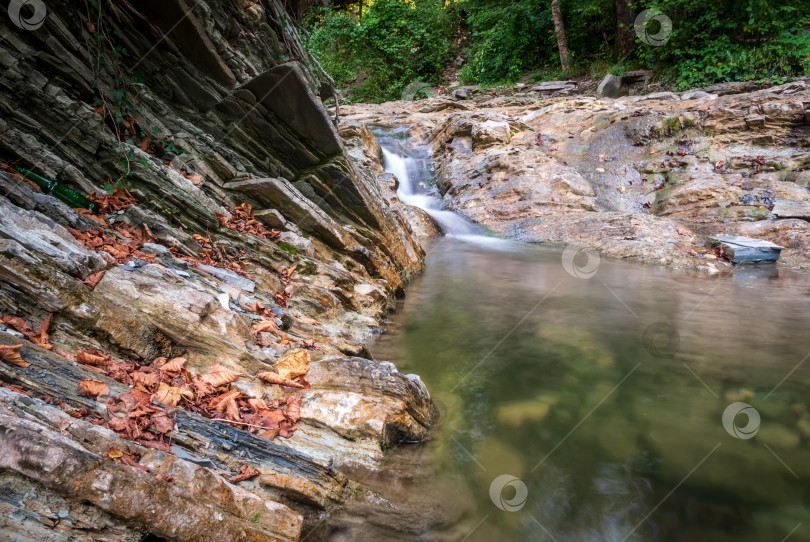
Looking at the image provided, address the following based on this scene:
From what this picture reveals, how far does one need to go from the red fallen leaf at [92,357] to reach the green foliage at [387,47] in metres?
25.4

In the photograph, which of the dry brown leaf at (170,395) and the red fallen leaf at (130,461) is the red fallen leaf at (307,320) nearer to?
the dry brown leaf at (170,395)

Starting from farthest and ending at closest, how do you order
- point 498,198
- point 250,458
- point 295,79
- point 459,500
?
1. point 498,198
2. point 295,79
3. point 459,500
4. point 250,458

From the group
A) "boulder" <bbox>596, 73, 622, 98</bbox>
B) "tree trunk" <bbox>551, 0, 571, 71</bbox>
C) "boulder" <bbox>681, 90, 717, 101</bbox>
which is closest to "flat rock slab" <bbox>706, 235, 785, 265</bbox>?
"boulder" <bbox>681, 90, 717, 101</bbox>

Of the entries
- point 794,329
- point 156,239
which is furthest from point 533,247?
point 156,239

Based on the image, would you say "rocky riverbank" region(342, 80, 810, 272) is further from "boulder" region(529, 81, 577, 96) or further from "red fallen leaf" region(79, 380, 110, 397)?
"red fallen leaf" region(79, 380, 110, 397)

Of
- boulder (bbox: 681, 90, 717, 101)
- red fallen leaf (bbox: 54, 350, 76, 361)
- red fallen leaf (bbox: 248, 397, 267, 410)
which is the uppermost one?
red fallen leaf (bbox: 54, 350, 76, 361)

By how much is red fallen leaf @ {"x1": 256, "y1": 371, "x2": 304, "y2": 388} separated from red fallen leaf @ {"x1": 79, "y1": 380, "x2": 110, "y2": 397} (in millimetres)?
994

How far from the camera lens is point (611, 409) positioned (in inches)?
149

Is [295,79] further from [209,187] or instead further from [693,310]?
[693,310]

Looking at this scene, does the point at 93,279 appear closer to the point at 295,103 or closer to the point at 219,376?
the point at 219,376

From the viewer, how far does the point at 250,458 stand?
2377mm

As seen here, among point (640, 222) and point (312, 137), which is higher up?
point (312, 137)

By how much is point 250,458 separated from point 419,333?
3.23 meters

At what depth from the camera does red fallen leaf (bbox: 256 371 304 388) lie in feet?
10.1
